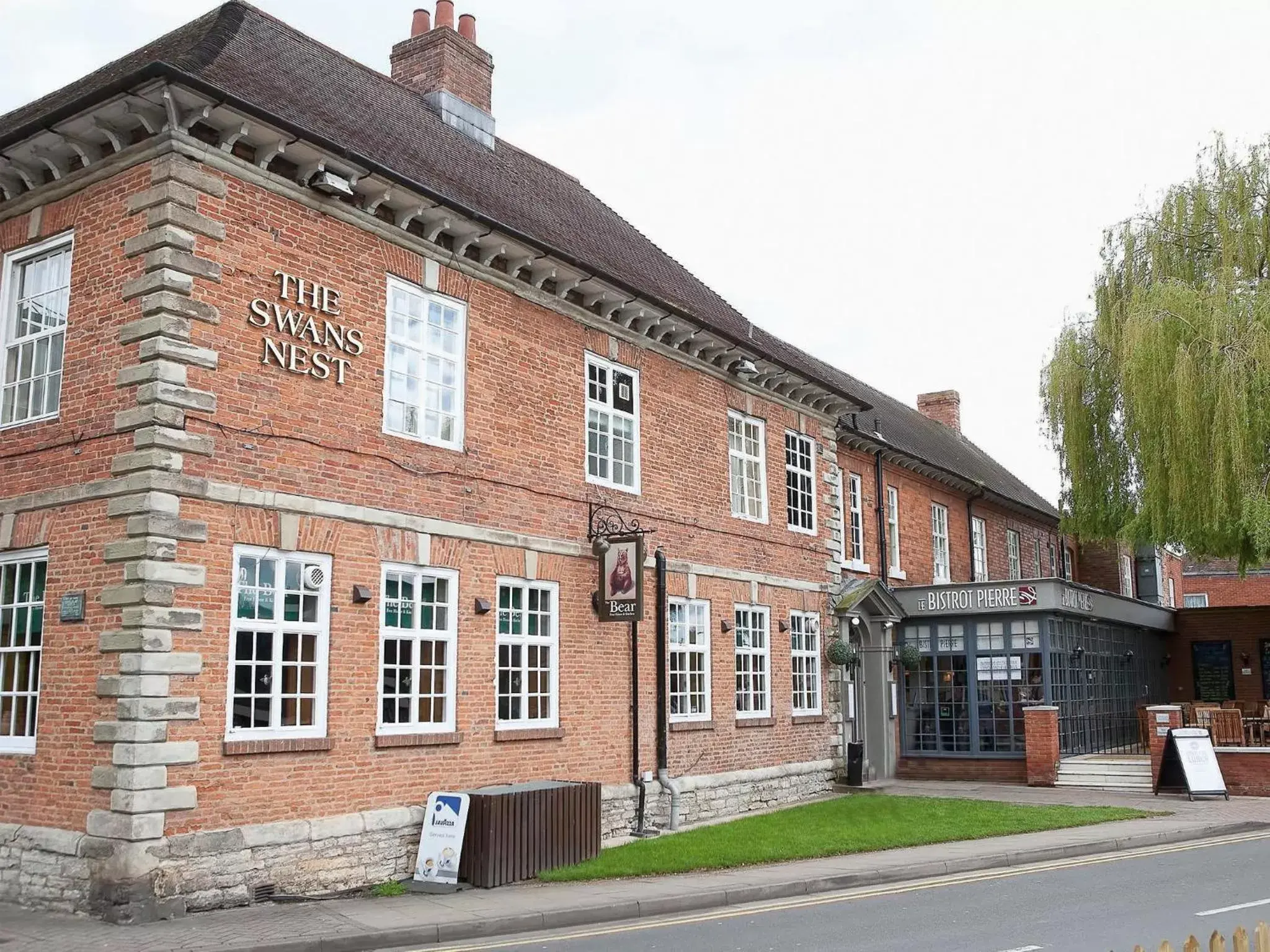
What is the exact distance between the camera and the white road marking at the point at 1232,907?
9.89 m

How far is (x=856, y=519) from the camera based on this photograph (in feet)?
82.2

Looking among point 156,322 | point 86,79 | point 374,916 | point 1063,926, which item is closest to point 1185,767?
point 1063,926

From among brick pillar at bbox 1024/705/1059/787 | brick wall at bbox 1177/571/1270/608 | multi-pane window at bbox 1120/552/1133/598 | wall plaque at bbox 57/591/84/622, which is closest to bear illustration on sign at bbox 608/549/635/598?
wall plaque at bbox 57/591/84/622

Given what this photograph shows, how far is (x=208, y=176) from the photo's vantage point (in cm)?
1131

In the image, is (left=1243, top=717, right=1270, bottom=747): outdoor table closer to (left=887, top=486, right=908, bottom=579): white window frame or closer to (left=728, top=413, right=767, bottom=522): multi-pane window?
(left=887, top=486, right=908, bottom=579): white window frame

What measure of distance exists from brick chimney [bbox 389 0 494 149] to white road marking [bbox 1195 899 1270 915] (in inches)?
585

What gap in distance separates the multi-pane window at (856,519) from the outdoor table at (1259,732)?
773cm

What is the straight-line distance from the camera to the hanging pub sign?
14992 millimetres

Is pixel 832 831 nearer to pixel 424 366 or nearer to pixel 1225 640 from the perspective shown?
pixel 424 366

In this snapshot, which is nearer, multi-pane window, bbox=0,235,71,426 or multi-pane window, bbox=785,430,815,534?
multi-pane window, bbox=0,235,71,426

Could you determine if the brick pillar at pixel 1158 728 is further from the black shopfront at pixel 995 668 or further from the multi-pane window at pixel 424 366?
the multi-pane window at pixel 424 366

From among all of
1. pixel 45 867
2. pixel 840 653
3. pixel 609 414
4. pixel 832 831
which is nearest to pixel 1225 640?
pixel 840 653

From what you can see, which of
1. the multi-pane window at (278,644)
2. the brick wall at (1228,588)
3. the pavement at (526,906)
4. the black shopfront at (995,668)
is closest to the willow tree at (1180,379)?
the black shopfront at (995,668)

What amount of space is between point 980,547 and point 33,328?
82.8 feet
